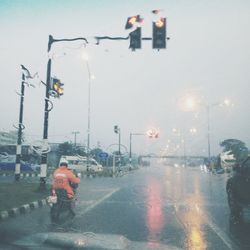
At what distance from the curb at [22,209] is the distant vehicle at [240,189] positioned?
6573 millimetres

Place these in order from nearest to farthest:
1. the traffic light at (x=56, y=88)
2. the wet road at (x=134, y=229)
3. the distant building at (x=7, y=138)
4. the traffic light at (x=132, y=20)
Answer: the wet road at (x=134, y=229) < the traffic light at (x=132, y=20) < the traffic light at (x=56, y=88) < the distant building at (x=7, y=138)

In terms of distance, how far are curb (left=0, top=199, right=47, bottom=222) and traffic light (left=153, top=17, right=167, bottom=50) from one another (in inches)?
274

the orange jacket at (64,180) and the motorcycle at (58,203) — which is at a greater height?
the orange jacket at (64,180)

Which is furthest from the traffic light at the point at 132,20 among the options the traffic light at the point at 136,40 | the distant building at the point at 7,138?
the distant building at the point at 7,138

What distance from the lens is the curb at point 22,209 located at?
1106 cm

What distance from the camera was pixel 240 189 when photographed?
10719 mm

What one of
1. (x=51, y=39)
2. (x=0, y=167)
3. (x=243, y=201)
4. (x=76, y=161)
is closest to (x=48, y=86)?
(x=51, y=39)

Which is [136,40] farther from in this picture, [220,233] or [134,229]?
[220,233]

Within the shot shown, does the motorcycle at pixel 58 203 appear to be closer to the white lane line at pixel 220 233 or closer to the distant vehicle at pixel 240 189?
the white lane line at pixel 220 233

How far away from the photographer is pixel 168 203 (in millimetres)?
15430

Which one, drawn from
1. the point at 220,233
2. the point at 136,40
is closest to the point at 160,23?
the point at 136,40

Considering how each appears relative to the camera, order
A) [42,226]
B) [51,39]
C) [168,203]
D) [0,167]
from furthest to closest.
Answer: [0,167], [51,39], [168,203], [42,226]

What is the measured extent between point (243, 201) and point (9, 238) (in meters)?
6.14

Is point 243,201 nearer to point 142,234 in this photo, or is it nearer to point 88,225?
point 142,234
